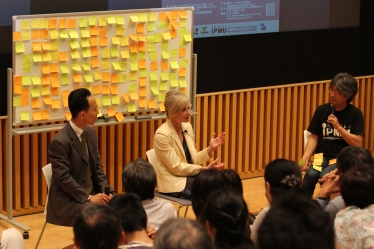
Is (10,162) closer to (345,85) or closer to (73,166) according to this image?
(73,166)

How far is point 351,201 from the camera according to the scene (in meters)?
3.56

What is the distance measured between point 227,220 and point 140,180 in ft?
3.81

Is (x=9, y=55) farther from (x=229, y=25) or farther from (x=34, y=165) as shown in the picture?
(x=229, y=25)

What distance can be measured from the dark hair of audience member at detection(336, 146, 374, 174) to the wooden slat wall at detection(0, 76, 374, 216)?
2606 mm

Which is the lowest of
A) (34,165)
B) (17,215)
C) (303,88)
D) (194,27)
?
(17,215)

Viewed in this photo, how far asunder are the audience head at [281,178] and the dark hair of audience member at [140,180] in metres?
0.66

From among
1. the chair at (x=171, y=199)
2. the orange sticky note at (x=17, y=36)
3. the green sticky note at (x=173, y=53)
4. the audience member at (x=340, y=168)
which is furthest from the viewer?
the green sticky note at (x=173, y=53)

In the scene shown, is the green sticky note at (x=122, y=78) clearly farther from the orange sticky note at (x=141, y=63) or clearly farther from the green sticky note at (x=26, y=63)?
the green sticky note at (x=26, y=63)

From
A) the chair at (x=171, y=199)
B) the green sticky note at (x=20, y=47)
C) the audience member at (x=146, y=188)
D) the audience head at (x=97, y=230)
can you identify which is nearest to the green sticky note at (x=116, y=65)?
the green sticky note at (x=20, y=47)

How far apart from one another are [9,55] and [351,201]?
338cm

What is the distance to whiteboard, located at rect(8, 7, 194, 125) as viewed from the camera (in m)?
5.63

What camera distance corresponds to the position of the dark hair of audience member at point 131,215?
3357mm

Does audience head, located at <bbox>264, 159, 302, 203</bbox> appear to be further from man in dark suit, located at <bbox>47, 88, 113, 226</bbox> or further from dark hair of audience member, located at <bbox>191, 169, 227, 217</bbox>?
man in dark suit, located at <bbox>47, 88, 113, 226</bbox>

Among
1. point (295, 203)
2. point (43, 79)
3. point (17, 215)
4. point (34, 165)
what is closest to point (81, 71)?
point (43, 79)
